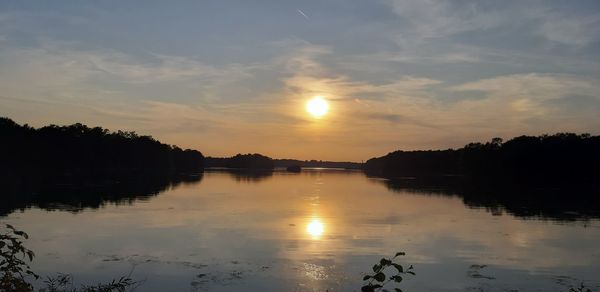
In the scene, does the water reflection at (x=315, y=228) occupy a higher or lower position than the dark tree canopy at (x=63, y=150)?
lower

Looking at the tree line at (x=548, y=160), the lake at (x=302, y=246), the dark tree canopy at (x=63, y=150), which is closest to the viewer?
the lake at (x=302, y=246)

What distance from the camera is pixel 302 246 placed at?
33.8m

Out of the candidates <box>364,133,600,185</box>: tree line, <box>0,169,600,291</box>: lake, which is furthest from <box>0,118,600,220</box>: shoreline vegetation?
<box>0,169,600,291</box>: lake

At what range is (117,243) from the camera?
1298 inches

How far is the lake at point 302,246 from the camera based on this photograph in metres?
24.0

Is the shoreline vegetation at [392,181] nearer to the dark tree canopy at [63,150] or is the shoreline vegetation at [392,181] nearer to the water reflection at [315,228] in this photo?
the dark tree canopy at [63,150]

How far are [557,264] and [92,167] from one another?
153223mm

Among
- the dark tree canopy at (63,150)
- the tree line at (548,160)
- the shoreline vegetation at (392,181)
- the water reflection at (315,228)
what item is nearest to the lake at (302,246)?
the water reflection at (315,228)

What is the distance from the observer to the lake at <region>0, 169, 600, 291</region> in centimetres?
2403

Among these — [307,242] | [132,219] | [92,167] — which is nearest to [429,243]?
[307,242]

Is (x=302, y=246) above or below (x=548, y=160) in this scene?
below

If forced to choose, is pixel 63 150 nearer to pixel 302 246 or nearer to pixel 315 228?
pixel 315 228

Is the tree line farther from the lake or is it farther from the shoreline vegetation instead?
the lake

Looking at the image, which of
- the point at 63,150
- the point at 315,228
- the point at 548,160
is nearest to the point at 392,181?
the point at 548,160
